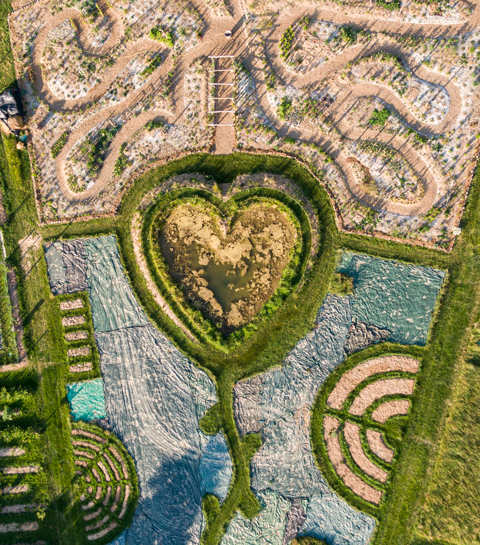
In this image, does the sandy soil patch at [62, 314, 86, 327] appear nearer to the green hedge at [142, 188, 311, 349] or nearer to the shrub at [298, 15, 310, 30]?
the green hedge at [142, 188, 311, 349]

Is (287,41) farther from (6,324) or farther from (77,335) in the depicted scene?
(6,324)

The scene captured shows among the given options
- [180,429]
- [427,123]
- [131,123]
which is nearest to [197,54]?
[131,123]

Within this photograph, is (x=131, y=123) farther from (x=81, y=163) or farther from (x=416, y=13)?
(x=416, y=13)

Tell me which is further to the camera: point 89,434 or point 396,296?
point 89,434

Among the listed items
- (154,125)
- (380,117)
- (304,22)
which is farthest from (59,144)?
(380,117)

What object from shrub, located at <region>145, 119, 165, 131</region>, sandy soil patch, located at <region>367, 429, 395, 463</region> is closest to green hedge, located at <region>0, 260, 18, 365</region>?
shrub, located at <region>145, 119, 165, 131</region>

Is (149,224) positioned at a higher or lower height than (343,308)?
higher

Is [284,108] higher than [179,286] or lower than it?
higher
